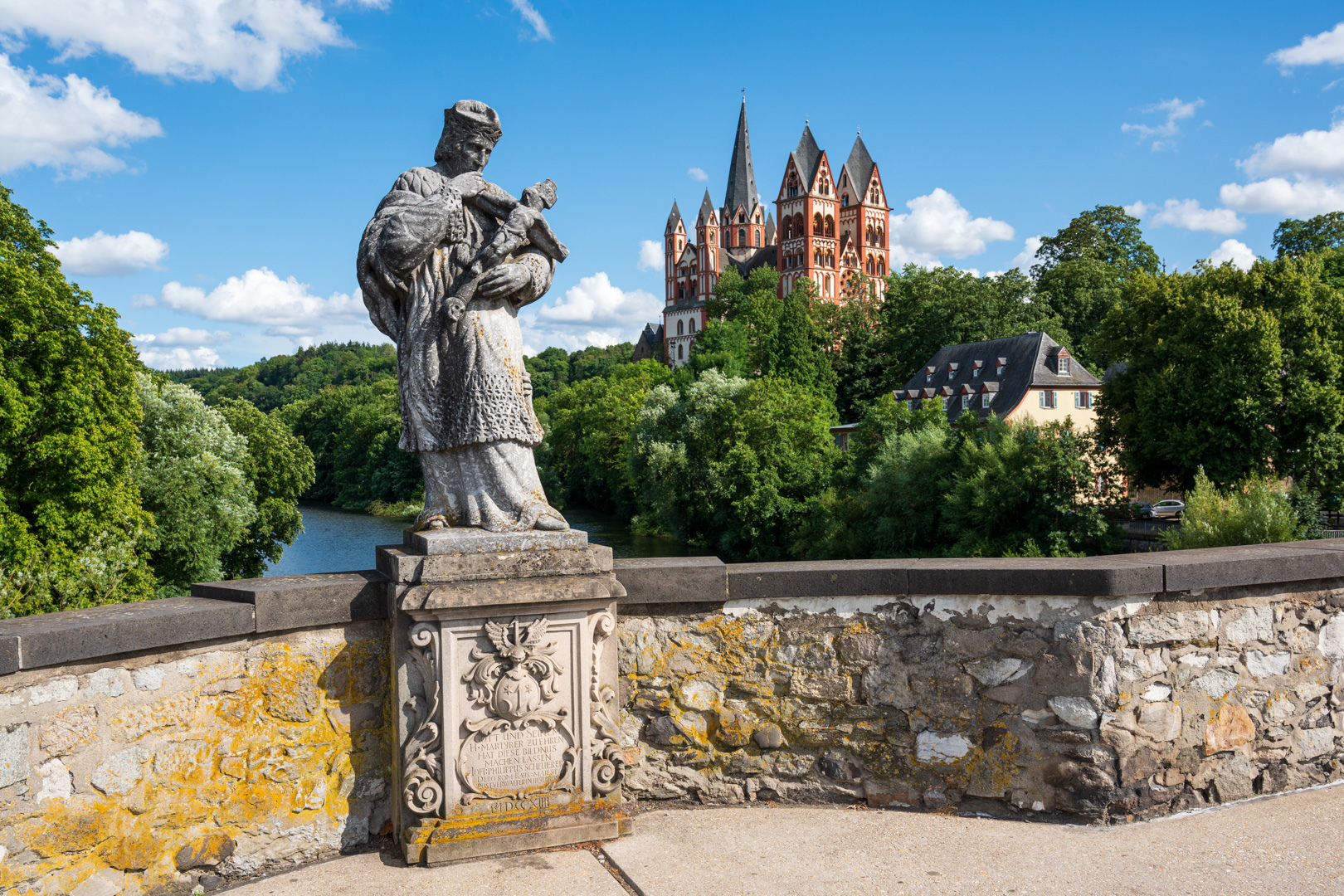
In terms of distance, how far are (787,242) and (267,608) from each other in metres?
93.4

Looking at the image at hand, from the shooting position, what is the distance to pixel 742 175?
355ft

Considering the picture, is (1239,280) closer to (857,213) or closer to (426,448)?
(426,448)

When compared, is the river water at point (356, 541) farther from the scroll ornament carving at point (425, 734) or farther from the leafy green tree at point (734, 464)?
the scroll ornament carving at point (425, 734)

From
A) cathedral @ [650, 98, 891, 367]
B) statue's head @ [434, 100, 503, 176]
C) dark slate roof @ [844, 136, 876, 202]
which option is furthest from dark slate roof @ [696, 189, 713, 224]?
statue's head @ [434, 100, 503, 176]

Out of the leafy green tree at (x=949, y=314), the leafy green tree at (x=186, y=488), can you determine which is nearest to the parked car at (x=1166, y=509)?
the leafy green tree at (x=949, y=314)

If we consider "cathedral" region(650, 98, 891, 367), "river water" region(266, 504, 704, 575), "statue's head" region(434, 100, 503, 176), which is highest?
"cathedral" region(650, 98, 891, 367)

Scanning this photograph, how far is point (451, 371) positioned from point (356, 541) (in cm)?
4082

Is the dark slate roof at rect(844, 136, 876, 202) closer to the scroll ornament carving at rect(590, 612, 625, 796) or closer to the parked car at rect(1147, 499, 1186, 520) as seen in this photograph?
the parked car at rect(1147, 499, 1186, 520)

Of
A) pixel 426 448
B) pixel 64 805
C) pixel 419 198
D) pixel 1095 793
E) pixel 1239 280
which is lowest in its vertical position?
pixel 1095 793

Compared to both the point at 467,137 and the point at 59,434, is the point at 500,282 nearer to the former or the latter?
the point at 467,137

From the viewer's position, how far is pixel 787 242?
9406 centimetres

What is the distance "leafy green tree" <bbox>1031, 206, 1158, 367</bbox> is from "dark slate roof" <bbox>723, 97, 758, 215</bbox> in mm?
44006

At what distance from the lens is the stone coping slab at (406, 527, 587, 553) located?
12.8 ft

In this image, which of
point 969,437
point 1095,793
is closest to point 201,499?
point 969,437
